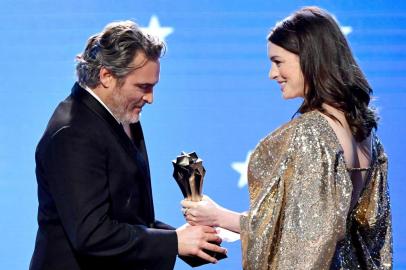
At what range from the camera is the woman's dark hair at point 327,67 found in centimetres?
195

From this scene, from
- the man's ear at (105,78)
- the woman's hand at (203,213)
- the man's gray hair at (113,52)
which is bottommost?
the woman's hand at (203,213)

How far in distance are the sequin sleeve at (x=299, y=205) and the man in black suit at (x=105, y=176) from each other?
235mm

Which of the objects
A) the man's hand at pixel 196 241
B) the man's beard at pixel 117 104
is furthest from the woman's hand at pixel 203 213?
the man's beard at pixel 117 104

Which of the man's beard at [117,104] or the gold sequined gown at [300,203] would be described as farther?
the man's beard at [117,104]

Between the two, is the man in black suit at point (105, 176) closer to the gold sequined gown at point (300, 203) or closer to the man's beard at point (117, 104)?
the man's beard at point (117, 104)

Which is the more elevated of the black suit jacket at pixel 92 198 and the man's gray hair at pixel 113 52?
the man's gray hair at pixel 113 52

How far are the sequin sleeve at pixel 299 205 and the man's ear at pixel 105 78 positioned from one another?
484 mm

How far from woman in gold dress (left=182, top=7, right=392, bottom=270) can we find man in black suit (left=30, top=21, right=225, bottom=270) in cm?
26

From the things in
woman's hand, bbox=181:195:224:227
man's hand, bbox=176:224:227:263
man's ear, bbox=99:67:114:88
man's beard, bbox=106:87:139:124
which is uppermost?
man's ear, bbox=99:67:114:88

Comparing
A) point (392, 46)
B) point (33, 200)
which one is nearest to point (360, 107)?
point (392, 46)

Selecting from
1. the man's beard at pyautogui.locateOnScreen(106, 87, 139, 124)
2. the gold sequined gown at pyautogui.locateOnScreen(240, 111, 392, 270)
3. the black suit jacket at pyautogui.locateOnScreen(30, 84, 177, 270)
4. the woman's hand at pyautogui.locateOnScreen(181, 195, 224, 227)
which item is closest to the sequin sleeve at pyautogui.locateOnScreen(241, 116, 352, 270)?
the gold sequined gown at pyautogui.locateOnScreen(240, 111, 392, 270)

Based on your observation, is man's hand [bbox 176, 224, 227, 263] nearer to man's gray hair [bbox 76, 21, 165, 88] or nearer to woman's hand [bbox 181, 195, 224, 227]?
woman's hand [bbox 181, 195, 224, 227]

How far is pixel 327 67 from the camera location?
1950 millimetres

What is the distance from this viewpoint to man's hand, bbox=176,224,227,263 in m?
2.15
